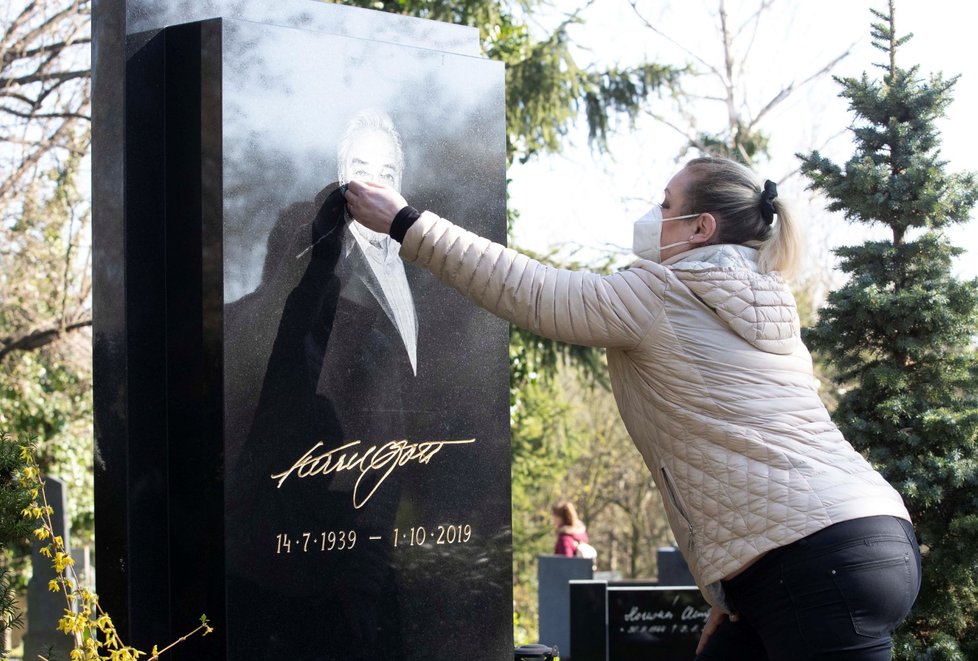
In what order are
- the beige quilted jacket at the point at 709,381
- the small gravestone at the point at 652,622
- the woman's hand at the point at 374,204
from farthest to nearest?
the small gravestone at the point at 652,622
the woman's hand at the point at 374,204
the beige quilted jacket at the point at 709,381

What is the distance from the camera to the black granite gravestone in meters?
2.94

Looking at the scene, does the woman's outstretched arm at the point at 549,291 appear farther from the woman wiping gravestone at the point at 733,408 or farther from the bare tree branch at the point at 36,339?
the bare tree branch at the point at 36,339

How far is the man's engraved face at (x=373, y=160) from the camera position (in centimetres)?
321

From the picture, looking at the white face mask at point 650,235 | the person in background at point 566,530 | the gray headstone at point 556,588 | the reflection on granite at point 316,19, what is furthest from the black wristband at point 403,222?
the person in background at point 566,530

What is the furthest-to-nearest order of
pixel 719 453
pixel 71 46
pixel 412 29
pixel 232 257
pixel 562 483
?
1. pixel 562 483
2. pixel 71 46
3. pixel 412 29
4. pixel 232 257
5. pixel 719 453

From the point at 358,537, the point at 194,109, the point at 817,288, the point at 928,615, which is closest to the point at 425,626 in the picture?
the point at 358,537

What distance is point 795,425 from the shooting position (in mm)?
2527

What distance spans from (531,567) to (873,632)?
15.3 meters

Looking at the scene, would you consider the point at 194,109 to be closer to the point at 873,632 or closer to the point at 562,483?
the point at 873,632

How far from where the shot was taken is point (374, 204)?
116 inches
